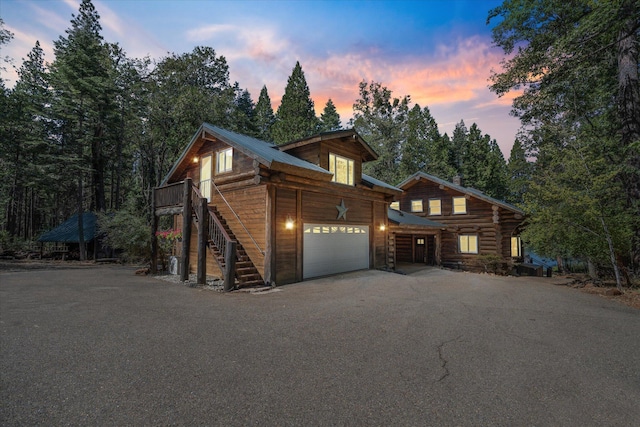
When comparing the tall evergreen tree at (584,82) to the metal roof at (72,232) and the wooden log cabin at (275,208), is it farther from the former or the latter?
the metal roof at (72,232)

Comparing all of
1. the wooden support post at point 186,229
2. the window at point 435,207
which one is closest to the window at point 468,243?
the window at point 435,207

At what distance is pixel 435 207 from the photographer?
2350cm

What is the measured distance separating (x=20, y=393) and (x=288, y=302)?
18.6 ft

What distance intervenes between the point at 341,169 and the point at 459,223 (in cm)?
1311

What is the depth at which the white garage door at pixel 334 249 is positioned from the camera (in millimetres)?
12398

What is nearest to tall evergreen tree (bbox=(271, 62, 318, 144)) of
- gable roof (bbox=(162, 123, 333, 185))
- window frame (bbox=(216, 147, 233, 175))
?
gable roof (bbox=(162, 123, 333, 185))

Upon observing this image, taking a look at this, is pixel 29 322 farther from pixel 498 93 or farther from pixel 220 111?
pixel 220 111

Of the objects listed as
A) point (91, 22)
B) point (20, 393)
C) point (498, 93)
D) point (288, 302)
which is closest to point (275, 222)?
point (288, 302)

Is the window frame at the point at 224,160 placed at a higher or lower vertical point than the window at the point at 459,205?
higher

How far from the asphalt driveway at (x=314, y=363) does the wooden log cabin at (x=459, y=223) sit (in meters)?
12.3

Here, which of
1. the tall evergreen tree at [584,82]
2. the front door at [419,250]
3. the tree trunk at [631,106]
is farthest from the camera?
the front door at [419,250]

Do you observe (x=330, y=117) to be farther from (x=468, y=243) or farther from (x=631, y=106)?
(x=631, y=106)

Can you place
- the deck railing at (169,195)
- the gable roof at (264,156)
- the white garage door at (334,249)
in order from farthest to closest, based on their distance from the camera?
the deck railing at (169,195) < the white garage door at (334,249) < the gable roof at (264,156)

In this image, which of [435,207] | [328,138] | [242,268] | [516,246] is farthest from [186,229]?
[516,246]
